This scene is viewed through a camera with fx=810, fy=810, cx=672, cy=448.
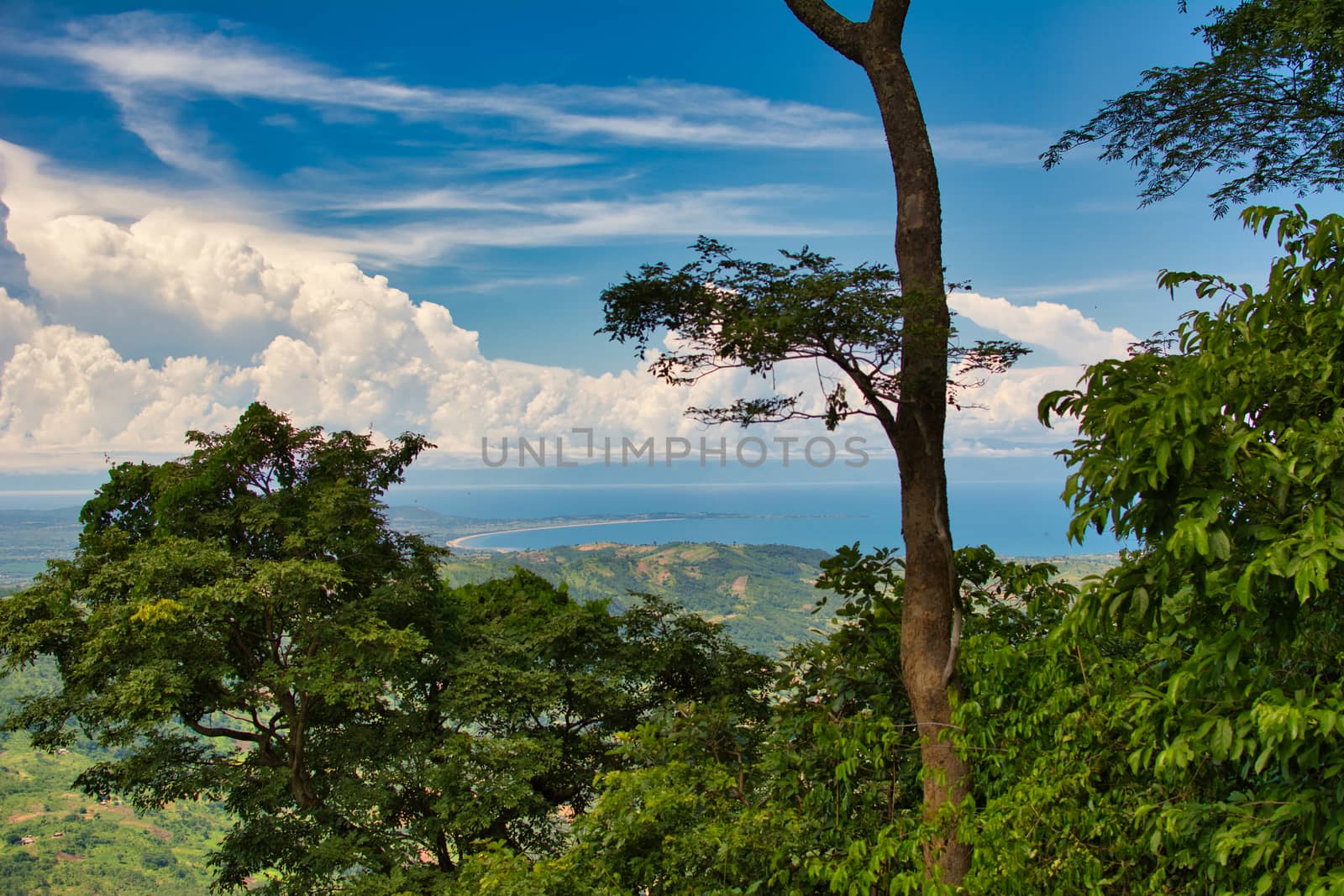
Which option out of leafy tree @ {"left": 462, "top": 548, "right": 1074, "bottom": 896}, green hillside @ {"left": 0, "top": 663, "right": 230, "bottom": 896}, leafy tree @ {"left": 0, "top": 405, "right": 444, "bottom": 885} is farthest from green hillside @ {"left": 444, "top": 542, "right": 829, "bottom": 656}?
leafy tree @ {"left": 462, "top": 548, "right": 1074, "bottom": 896}

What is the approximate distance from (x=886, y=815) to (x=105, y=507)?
33.2 feet

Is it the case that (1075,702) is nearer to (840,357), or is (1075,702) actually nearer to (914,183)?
(840,357)

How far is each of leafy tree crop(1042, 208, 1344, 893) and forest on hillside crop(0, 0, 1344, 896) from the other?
0.02 meters

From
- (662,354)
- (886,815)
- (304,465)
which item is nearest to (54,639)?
(304,465)

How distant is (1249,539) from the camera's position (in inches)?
97.5

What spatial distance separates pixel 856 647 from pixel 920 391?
2099 millimetres

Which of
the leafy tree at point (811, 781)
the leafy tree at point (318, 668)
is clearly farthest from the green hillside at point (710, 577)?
the leafy tree at point (811, 781)

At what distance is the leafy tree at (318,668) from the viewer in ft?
27.6

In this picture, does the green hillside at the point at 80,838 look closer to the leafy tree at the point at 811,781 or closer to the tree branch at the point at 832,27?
the leafy tree at the point at 811,781

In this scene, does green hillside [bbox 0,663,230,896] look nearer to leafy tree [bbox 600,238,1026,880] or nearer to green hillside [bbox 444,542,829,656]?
green hillside [bbox 444,542,829,656]

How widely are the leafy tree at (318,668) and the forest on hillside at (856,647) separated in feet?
0.17

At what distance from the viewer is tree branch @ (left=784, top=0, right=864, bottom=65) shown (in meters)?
6.25

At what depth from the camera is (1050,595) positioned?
5.38 m

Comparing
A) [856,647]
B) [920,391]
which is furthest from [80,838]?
[920,391]
